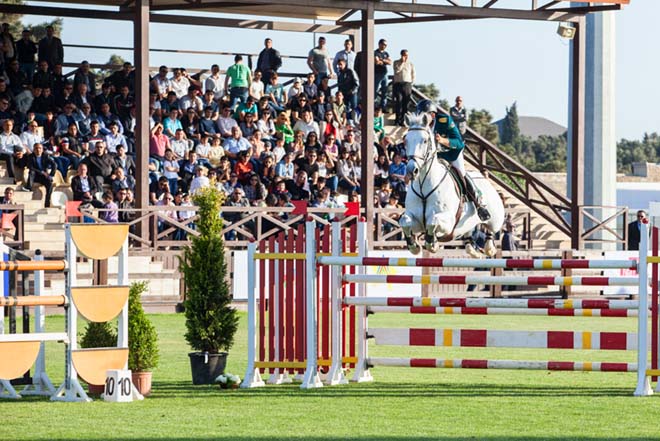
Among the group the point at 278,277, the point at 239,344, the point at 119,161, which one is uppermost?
the point at 119,161

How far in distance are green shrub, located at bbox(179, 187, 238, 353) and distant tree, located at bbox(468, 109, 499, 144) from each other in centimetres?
7661

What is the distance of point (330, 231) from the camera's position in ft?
39.4

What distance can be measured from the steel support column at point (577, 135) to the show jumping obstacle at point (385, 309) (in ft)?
54.9

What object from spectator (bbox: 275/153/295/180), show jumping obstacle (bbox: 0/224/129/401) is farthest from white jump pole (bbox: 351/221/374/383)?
spectator (bbox: 275/153/295/180)

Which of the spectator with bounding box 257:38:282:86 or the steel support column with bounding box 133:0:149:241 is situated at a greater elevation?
the spectator with bounding box 257:38:282:86

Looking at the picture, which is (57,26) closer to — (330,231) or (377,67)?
(377,67)

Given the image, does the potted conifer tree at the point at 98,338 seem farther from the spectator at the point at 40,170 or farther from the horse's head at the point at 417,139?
the spectator at the point at 40,170

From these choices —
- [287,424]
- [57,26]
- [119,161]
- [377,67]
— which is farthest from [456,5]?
[57,26]

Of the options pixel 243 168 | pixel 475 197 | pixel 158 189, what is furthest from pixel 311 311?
pixel 243 168

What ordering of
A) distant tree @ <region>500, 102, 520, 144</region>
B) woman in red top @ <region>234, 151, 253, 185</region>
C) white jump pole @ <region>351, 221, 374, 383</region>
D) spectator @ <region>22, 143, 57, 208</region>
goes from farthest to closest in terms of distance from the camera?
distant tree @ <region>500, 102, 520, 144</region> → woman in red top @ <region>234, 151, 253, 185</region> → spectator @ <region>22, 143, 57, 208</region> → white jump pole @ <region>351, 221, 374, 383</region>

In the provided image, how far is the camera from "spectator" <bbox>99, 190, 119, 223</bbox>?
73.3ft

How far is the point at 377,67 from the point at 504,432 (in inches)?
791

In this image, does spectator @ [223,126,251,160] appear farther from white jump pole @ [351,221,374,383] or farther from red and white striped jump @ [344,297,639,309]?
red and white striped jump @ [344,297,639,309]

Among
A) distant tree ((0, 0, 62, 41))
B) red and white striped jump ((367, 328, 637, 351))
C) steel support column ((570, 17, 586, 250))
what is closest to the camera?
red and white striped jump ((367, 328, 637, 351))
